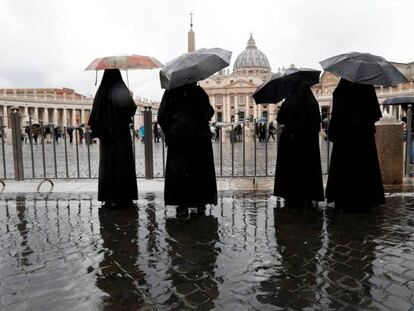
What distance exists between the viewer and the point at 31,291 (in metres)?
2.89

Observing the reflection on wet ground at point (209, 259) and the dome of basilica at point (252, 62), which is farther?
the dome of basilica at point (252, 62)

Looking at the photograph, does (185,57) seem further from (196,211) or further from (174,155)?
(196,211)

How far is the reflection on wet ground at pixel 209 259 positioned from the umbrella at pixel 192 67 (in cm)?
146

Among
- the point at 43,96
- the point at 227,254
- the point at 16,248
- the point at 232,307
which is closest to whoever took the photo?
the point at 232,307

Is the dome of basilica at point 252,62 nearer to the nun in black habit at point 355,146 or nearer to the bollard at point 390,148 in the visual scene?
the bollard at point 390,148

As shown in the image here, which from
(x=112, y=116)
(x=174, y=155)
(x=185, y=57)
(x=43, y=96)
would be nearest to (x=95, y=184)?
(x=112, y=116)

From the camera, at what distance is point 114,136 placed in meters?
5.41

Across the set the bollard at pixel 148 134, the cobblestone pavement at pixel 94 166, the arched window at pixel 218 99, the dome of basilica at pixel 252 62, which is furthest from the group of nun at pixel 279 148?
the dome of basilica at pixel 252 62

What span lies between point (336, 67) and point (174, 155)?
1986mm

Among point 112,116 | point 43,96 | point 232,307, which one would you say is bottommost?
point 232,307

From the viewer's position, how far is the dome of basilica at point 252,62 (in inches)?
4621

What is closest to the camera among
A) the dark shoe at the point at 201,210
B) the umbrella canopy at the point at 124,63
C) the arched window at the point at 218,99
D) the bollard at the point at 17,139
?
the dark shoe at the point at 201,210

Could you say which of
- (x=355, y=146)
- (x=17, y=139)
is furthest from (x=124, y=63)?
(x=17, y=139)

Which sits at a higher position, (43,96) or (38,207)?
(43,96)
